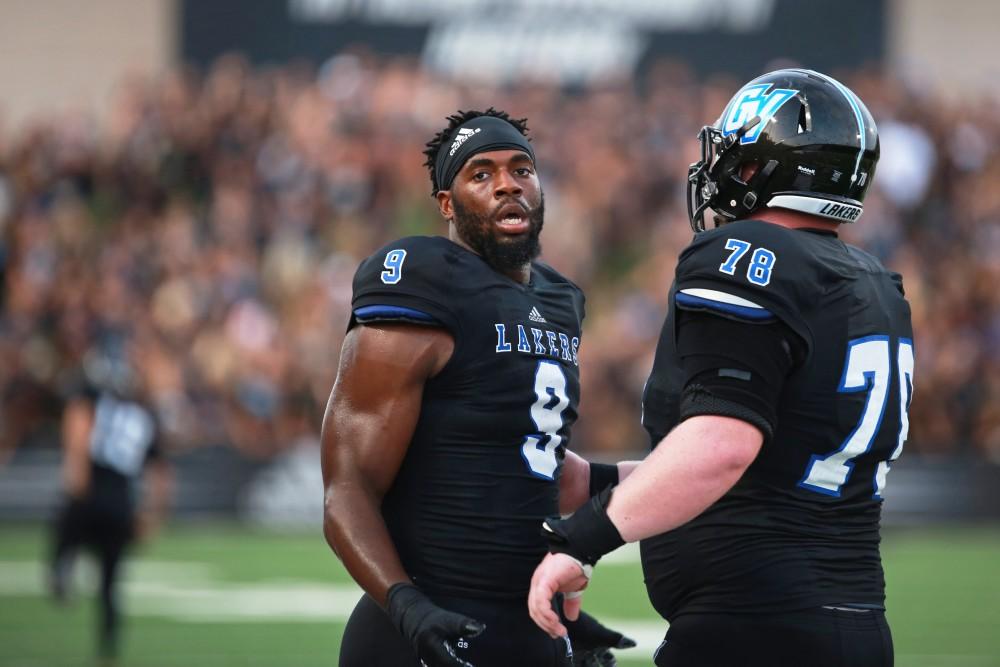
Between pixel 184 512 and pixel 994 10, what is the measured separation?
41.6 ft

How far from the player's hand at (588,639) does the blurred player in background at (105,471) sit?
206 inches

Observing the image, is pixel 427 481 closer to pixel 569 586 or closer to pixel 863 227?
pixel 569 586

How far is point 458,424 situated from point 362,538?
348 mm

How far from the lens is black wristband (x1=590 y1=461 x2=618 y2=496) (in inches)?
154

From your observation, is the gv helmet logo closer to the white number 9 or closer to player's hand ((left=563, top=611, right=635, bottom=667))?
the white number 9

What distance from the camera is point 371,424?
Answer: 340 cm

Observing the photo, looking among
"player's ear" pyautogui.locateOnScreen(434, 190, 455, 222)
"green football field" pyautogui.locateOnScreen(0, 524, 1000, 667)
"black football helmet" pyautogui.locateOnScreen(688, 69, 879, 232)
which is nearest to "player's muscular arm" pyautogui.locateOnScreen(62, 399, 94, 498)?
"green football field" pyautogui.locateOnScreen(0, 524, 1000, 667)

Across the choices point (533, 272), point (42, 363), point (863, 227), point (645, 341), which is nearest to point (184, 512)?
point (42, 363)

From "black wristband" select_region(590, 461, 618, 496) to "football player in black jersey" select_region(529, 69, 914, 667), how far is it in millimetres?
614

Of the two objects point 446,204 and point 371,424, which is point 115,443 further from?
point 371,424

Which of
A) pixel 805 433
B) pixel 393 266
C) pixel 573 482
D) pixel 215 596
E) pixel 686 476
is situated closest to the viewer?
pixel 686 476

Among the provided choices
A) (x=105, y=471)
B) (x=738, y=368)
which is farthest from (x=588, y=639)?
(x=105, y=471)

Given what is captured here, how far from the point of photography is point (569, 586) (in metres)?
2.96

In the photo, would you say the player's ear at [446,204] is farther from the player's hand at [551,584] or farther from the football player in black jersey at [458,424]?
the player's hand at [551,584]
